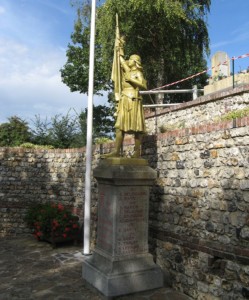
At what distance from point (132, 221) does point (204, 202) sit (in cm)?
120

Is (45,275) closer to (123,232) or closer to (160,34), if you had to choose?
(123,232)

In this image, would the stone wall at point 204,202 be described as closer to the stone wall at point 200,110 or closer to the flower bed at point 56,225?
the stone wall at point 200,110

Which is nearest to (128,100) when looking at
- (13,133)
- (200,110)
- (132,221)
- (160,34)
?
(132,221)

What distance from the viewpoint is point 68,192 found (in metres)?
10.0

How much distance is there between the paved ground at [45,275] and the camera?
5293mm

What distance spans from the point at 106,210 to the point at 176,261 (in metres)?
1.52

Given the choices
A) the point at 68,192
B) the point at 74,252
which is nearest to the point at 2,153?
the point at 68,192

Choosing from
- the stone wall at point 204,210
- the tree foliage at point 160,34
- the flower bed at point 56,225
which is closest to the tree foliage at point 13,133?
the tree foliage at point 160,34

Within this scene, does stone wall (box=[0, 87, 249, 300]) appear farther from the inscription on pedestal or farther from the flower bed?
the flower bed

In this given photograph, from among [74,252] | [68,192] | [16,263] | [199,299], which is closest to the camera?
[199,299]

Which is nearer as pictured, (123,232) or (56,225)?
(123,232)

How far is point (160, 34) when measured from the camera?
1463 cm

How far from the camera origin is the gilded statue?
5.53 metres

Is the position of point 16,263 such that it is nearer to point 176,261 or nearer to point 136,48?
point 176,261
